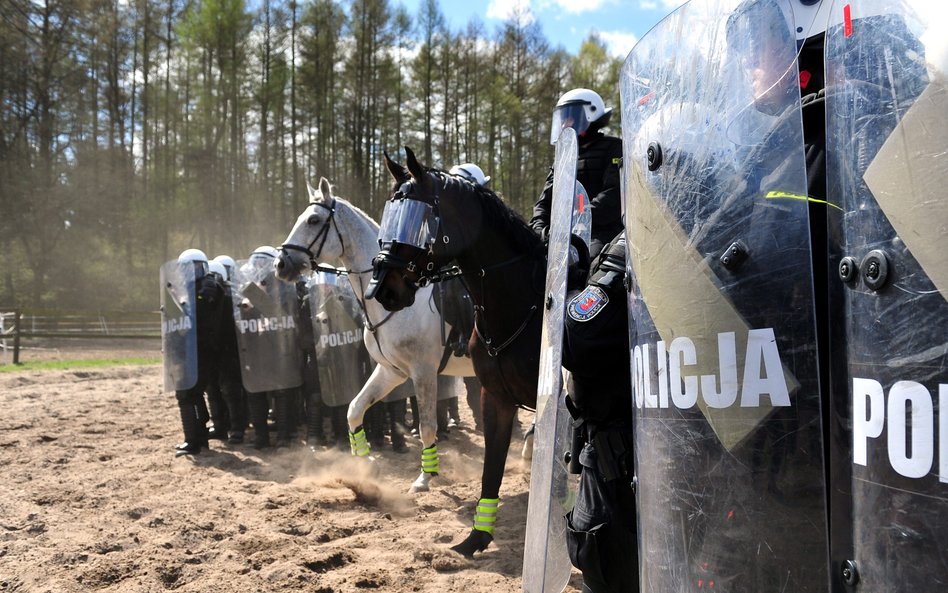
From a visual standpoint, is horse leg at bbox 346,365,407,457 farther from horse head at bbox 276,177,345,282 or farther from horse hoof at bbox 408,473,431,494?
horse head at bbox 276,177,345,282

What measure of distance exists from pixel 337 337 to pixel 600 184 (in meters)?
4.43

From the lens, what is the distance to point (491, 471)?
4152 mm

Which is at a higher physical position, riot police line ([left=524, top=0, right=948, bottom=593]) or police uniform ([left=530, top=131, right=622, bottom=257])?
police uniform ([left=530, top=131, right=622, bottom=257])

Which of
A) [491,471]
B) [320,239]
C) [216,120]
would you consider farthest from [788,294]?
A: [216,120]

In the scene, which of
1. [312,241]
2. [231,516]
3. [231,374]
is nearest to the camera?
[231,516]

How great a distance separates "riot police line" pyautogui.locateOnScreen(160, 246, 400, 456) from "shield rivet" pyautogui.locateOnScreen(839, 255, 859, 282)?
21.6ft

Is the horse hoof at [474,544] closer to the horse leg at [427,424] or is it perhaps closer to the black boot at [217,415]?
the horse leg at [427,424]

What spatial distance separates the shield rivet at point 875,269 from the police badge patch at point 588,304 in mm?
802

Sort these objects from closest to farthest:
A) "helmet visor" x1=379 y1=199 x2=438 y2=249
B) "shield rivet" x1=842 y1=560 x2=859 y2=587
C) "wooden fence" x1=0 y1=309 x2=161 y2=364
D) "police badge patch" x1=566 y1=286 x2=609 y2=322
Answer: "shield rivet" x1=842 y1=560 x2=859 y2=587, "police badge patch" x1=566 y1=286 x2=609 y2=322, "helmet visor" x1=379 y1=199 x2=438 y2=249, "wooden fence" x1=0 y1=309 x2=161 y2=364

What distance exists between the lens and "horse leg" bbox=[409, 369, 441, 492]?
602cm

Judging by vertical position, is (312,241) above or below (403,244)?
above

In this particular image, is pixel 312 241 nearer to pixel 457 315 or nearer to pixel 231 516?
pixel 457 315

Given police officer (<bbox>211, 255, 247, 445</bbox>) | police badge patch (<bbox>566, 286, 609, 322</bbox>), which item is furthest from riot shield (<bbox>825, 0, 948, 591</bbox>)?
police officer (<bbox>211, 255, 247, 445</bbox>)

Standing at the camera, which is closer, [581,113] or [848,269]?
[848,269]
